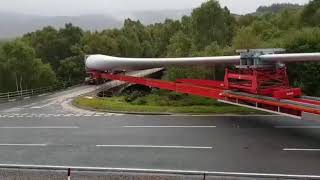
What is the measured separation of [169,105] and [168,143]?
36.2ft

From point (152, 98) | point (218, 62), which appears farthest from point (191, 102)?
point (218, 62)

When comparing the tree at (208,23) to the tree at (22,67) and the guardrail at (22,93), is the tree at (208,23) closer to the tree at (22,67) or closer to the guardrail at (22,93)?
the guardrail at (22,93)

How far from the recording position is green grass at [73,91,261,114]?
27125 mm

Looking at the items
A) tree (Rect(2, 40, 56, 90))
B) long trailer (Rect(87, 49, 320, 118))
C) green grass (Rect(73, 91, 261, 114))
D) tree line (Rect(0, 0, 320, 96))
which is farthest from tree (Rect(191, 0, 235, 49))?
long trailer (Rect(87, 49, 320, 118))

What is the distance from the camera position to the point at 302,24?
5962 cm

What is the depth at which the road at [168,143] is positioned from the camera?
56.1 ft

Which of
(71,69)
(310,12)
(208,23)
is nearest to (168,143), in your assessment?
(208,23)

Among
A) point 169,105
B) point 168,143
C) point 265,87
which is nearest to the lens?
point 168,143

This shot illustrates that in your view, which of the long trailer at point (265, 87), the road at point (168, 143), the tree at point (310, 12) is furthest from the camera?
the tree at point (310, 12)

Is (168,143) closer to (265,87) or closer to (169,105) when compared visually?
(265,87)

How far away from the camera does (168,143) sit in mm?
20547

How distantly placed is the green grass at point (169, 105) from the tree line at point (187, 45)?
2712mm

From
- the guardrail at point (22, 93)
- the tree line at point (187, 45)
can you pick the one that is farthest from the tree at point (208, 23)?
the guardrail at point (22, 93)

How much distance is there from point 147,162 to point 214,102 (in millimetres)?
13145
